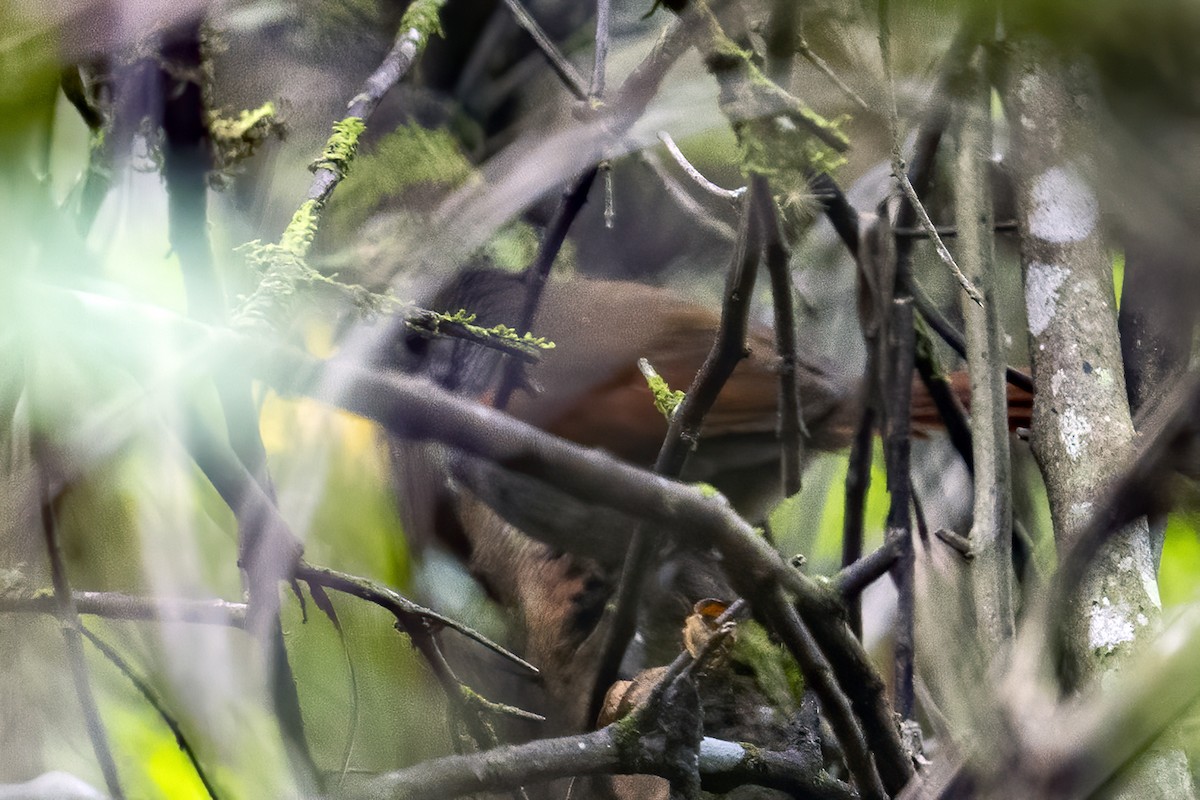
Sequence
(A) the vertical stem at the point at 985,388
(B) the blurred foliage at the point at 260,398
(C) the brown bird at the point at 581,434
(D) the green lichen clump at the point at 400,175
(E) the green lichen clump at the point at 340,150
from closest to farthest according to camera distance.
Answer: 1. (B) the blurred foliage at the point at 260,398
2. (A) the vertical stem at the point at 985,388
3. (E) the green lichen clump at the point at 340,150
4. (C) the brown bird at the point at 581,434
5. (D) the green lichen clump at the point at 400,175

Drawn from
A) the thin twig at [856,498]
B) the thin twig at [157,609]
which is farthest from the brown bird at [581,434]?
the thin twig at [157,609]

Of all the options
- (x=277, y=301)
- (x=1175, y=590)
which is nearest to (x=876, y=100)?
(x=277, y=301)

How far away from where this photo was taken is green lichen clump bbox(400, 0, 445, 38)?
6.23 ft

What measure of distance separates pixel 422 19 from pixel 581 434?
886mm

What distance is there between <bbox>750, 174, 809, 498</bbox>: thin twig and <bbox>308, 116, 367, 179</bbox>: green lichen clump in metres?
0.61

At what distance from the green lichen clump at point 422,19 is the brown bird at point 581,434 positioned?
498 millimetres

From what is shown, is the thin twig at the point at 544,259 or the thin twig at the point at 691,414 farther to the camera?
the thin twig at the point at 544,259

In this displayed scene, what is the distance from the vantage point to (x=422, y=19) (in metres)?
1.92

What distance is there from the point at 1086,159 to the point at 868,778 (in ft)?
2.33

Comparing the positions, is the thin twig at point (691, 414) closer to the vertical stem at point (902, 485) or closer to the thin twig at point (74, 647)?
the vertical stem at point (902, 485)

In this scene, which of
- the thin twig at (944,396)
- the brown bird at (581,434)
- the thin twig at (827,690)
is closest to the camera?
the thin twig at (827,690)

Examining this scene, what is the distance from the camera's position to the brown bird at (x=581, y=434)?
1.82 metres

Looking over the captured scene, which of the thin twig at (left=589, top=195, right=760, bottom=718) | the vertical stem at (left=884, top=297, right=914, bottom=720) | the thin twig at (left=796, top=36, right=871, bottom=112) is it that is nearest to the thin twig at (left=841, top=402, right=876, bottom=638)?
the vertical stem at (left=884, top=297, right=914, bottom=720)

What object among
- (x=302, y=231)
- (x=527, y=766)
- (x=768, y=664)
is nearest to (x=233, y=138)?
(x=302, y=231)
